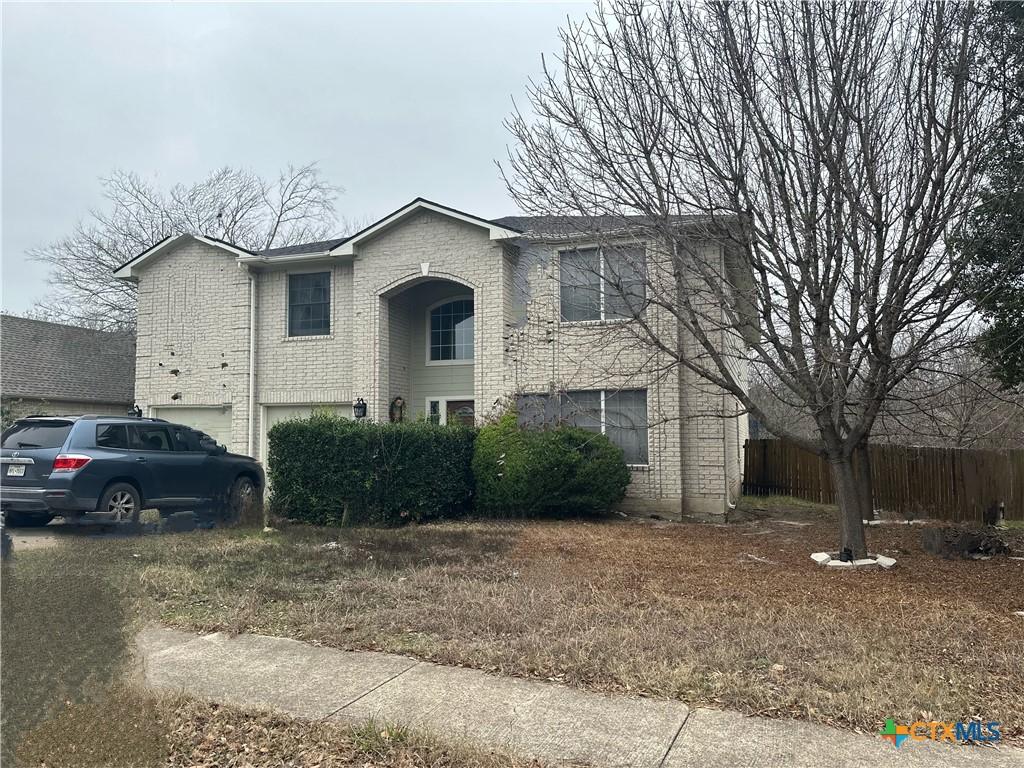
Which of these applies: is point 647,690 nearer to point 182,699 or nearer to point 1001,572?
point 182,699

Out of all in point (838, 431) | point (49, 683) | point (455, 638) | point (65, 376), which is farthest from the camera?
point (65, 376)

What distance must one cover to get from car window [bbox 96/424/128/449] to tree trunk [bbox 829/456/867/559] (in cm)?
953

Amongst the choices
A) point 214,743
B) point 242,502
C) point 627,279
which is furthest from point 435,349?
point 214,743

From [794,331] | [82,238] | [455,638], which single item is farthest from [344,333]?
[82,238]

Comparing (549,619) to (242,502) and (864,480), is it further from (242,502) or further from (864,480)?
(864,480)

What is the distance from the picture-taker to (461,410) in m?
16.3

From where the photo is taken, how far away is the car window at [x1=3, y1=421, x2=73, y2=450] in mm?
10000

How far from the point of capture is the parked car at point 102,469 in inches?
387

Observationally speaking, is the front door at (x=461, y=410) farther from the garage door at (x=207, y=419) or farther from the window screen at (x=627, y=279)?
the garage door at (x=207, y=419)

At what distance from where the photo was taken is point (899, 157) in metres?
8.30

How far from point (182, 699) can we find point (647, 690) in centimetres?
268

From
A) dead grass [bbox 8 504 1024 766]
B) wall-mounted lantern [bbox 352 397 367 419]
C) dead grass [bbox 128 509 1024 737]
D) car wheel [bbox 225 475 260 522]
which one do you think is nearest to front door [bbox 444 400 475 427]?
wall-mounted lantern [bbox 352 397 367 419]

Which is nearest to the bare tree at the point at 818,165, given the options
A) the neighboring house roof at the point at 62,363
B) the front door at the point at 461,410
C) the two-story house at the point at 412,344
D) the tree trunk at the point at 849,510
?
the tree trunk at the point at 849,510

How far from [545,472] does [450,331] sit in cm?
546
